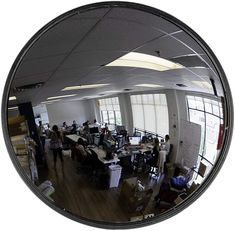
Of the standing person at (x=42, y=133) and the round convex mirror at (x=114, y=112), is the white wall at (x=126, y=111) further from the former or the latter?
the standing person at (x=42, y=133)

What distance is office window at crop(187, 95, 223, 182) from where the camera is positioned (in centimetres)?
92

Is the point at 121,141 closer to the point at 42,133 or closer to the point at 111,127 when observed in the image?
the point at 111,127

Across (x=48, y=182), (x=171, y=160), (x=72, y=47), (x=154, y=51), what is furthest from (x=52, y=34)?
(x=171, y=160)

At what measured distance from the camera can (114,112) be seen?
912mm

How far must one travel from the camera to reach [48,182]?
871 millimetres

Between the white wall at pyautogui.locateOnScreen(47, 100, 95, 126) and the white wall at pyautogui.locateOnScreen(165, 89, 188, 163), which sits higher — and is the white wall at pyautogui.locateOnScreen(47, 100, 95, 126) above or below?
above

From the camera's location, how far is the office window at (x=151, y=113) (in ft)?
2.95

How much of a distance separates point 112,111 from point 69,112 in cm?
16

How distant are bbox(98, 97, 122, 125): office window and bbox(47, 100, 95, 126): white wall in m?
0.04

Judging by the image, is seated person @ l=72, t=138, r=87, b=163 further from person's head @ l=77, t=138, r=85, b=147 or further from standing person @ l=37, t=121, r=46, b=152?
standing person @ l=37, t=121, r=46, b=152

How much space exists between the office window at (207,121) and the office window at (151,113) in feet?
0.32

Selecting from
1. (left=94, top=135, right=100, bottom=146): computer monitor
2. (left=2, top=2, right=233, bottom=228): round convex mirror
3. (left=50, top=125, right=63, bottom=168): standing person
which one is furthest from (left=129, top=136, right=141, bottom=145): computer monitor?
(left=50, top=125, right=63, bottom=168): standing person

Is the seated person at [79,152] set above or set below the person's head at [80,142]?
→ below

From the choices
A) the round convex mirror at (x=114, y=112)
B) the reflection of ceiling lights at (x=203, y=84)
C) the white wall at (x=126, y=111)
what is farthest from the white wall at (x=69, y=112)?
the reflection of ceiling lights at (x=203, y=84)
